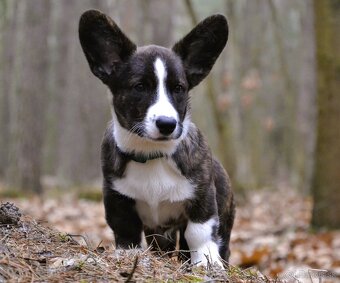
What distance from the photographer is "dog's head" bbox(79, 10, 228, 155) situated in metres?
5.09

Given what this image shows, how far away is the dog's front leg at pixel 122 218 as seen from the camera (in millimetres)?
5301

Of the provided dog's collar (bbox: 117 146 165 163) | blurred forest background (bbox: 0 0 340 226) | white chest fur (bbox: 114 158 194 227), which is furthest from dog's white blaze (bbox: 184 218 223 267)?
blurred forest background (bbox: 0 0 340 226)

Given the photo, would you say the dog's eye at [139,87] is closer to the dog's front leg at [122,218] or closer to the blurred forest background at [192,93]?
the dog's front leg at [122,218]

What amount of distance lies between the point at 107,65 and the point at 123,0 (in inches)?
611

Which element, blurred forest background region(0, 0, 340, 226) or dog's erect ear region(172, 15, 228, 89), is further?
blurred forest background region(0, 0, 340, 226)

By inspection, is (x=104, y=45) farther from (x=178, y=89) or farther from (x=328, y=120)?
(x=328, y=120)

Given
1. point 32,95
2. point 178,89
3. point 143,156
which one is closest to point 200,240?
point 143,156

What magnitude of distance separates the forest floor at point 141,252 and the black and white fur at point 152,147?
38 centimetres

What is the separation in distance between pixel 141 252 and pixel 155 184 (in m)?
0.84

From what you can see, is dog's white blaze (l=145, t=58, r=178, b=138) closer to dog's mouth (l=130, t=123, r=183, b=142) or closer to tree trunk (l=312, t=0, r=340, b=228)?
dog's mouth (l=130, t=123, r=183, b=142)

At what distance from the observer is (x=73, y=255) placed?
13.5ft

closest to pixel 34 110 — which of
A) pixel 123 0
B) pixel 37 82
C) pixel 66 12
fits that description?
pixel 37 82

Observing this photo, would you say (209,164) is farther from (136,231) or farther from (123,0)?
(123,0)

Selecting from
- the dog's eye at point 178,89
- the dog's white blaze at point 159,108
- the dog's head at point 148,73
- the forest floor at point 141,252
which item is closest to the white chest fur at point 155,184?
the dog's head at point 148,73
